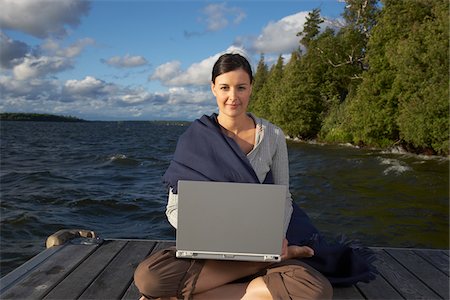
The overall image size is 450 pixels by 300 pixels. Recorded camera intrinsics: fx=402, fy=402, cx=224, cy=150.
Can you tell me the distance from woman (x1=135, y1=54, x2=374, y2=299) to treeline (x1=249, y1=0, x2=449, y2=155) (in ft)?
72.9

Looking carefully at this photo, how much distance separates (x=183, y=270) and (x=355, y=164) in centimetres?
2000

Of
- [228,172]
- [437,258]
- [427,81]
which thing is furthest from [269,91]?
[228,172]

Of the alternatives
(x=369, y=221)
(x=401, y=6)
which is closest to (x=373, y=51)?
(x=401, y=6)

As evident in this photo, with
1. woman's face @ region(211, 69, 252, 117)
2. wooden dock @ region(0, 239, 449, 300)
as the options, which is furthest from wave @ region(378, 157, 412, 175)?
woman's face @ region(211, 69, 252, 117)

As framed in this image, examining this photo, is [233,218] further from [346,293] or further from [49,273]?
[49,273]

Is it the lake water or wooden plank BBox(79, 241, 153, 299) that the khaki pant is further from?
the lake water

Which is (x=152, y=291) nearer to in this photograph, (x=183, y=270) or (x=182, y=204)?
(x=183, y=270)

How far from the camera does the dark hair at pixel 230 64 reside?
9.56 ft

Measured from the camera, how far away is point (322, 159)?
24.4 meters

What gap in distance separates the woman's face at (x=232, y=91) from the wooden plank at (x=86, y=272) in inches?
78.0

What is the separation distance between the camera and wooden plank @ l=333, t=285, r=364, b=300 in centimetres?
344

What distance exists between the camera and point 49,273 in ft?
12.3

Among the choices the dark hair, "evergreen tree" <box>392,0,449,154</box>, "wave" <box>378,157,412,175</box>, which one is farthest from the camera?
"evergreen tree" <box>392,0,449,154</box>

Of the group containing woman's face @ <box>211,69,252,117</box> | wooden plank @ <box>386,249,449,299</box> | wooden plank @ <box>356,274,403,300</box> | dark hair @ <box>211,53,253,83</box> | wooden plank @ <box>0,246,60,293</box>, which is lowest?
wooden plank @ <box>356,274,403,300</box>
